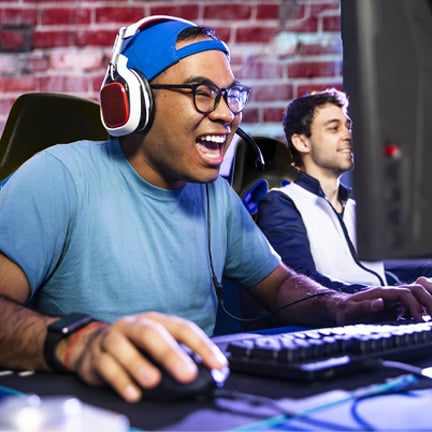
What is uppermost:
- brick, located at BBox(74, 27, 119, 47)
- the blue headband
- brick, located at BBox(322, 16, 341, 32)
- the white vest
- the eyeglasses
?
brick, located at BBox(322, 16, 341, 32)

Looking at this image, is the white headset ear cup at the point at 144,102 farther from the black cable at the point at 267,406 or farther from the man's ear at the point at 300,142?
the man's ear at the point at 300,142

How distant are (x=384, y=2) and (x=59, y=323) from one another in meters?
0.51

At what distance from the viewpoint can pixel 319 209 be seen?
2.59 m

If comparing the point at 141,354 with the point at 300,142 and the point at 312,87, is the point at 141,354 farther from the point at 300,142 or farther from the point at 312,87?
the point at 300,142

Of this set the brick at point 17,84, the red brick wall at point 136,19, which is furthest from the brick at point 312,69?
the brick at point 17,84

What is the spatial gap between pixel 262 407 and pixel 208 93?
3.09 feet

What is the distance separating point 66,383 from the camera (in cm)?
77

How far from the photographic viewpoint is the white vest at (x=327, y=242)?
248cm

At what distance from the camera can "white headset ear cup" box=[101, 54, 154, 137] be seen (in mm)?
1331

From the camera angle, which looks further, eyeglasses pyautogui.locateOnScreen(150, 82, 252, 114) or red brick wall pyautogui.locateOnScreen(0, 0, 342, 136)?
red brick wall pyautogui.locateOnScreen(0, 0, 342, 136)

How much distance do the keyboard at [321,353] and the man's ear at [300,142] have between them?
2085 millimetres

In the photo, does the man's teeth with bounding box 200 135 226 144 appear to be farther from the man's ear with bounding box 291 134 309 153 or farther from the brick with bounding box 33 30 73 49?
the man's ear with bounding box 291 134 309 153

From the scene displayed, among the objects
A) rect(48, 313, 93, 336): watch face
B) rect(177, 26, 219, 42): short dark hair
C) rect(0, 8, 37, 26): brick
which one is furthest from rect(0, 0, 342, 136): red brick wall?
rect(48, 313, 93, 336): watch face

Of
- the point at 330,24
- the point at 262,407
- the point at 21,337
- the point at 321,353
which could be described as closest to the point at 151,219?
the point at 21,337
